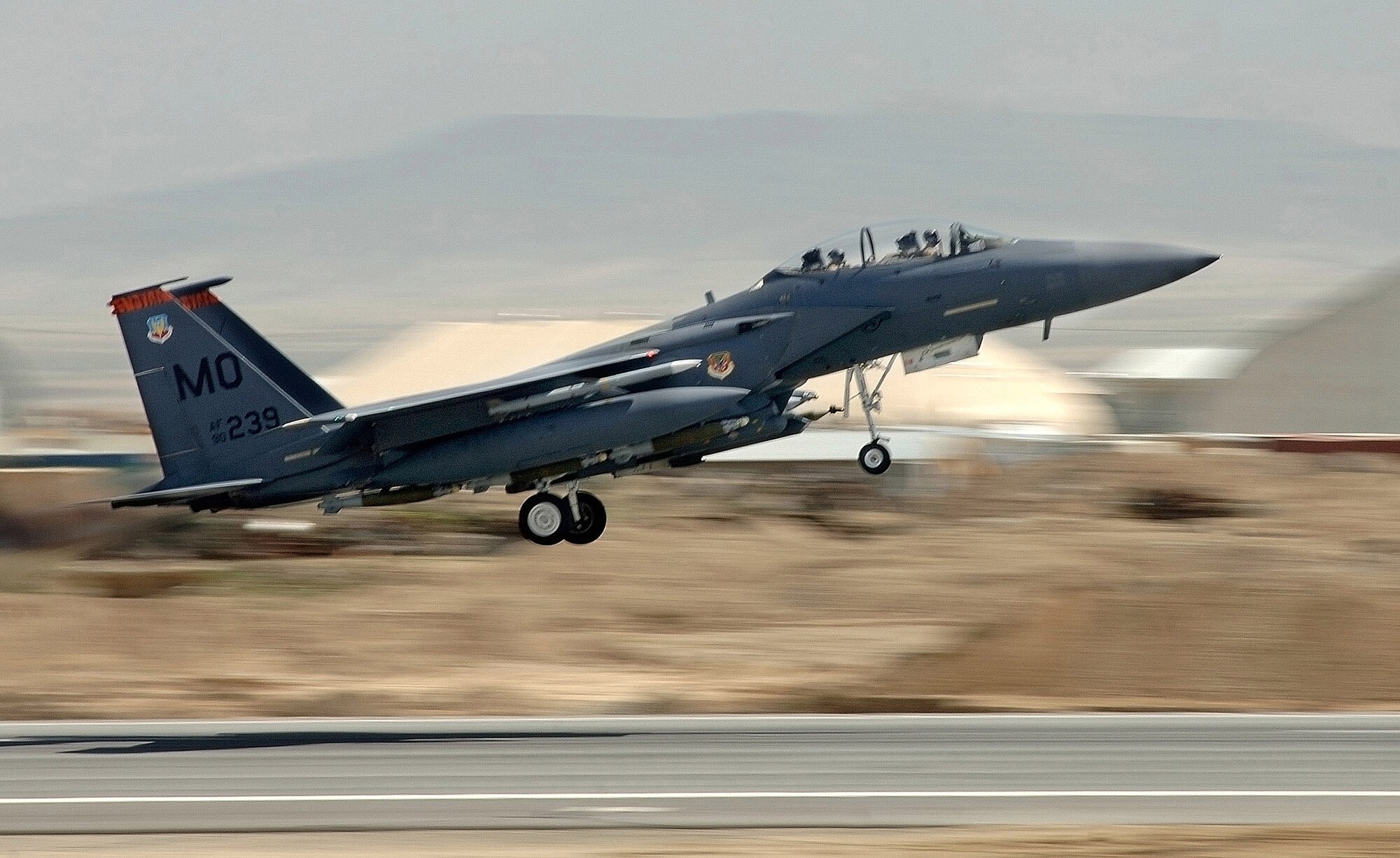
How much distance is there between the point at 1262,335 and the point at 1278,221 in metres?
137

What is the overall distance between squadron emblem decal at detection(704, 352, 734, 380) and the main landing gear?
237 cm

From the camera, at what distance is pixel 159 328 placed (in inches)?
890

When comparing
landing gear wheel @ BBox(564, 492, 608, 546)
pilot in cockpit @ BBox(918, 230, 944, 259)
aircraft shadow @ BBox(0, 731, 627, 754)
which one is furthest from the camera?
landing gear wheel @ BBox(564, 492, 608, 546)

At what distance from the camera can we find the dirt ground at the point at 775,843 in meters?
15.4

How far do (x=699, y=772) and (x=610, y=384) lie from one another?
16.6 feet

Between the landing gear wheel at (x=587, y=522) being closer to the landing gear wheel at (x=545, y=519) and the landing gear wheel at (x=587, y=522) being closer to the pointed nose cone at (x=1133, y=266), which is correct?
the landing gear wheel at (x=545, y=519)

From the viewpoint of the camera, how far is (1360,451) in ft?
164

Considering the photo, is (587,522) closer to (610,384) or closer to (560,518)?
A: (560,518)

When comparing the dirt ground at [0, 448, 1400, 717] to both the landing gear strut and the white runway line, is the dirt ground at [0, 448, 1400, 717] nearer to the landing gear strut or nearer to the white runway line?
the landing gear strut

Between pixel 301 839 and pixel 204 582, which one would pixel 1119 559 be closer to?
pixel 204 582

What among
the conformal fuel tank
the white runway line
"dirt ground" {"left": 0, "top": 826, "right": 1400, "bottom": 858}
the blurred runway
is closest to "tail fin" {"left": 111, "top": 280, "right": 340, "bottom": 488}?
Answer: the conformal fuel tank

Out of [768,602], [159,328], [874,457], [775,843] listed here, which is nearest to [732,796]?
[775,843]

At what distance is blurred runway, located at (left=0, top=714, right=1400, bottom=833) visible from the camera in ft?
56.5

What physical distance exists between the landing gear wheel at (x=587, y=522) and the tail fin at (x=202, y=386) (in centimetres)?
386
